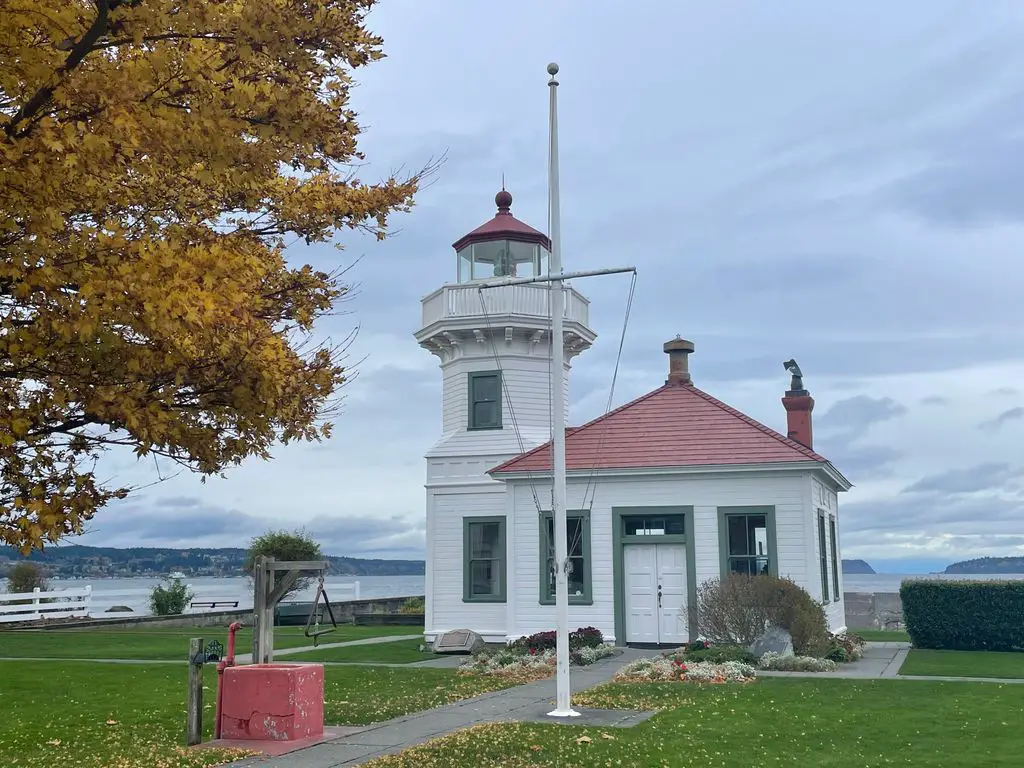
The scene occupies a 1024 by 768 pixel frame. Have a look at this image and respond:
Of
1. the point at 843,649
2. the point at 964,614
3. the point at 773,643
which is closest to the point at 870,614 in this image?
the point at 964,614

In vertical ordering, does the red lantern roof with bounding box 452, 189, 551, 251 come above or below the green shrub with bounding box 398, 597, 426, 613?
above

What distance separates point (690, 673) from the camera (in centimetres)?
1559

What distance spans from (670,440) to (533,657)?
6.09m

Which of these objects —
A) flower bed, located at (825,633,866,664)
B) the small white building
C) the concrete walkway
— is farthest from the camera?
the small white building

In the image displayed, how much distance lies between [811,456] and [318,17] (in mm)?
16006

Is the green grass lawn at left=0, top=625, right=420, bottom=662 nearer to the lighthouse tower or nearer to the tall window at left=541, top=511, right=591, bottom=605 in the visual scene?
the lighthouse tower

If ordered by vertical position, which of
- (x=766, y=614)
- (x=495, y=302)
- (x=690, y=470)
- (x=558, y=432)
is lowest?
(x=766, y=614)

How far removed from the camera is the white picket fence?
30.9m

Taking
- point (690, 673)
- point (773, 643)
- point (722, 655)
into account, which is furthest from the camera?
point (773, 643)

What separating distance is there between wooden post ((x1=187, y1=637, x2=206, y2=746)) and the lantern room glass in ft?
49.6

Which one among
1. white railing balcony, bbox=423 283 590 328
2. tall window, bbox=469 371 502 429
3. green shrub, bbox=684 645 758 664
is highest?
white railing balcony, bbox=423 283 590 328

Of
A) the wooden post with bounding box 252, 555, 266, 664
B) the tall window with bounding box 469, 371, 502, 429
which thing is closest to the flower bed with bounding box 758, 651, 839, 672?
the tall window with bounding box 469, 371, 502, 429

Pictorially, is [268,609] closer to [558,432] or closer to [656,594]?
[558,432]

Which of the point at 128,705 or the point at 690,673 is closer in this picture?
the point at 128,705
